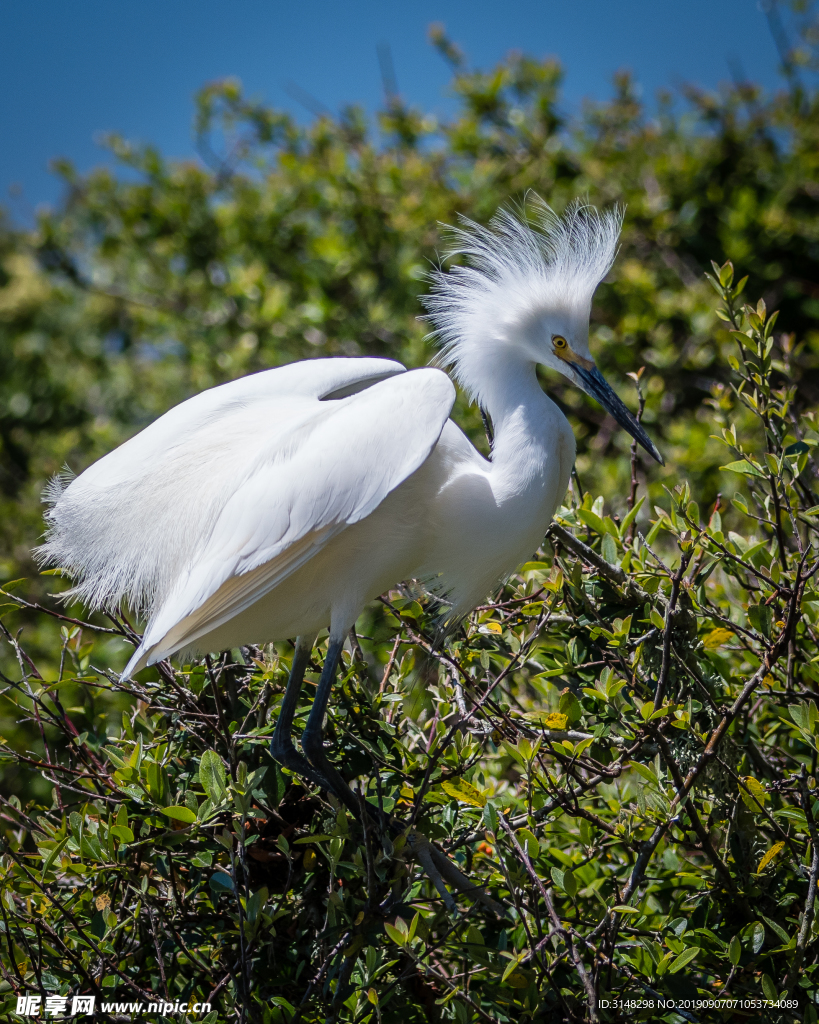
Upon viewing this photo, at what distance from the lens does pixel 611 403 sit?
2.07 metres

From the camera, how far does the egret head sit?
2.11m

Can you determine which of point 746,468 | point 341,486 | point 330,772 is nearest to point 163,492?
point 341,486

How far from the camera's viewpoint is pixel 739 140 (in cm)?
443

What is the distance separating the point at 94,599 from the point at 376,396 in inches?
35.5

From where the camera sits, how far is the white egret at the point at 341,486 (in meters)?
1.77

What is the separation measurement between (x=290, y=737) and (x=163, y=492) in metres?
0.69

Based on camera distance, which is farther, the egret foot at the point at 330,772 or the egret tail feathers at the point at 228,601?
the egret tail feathers at the point at 228,601

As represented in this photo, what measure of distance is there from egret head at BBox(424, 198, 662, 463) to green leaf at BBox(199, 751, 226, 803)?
1159mm

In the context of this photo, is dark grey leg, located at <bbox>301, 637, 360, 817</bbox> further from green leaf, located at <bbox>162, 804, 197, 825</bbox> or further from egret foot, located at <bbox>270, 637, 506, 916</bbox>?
green leaf, located at <bbox>162, 804, 197, 825</bbox>

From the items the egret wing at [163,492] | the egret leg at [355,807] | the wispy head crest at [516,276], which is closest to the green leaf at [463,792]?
the egret leg at [355,807]

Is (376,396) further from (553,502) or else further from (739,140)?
(739,140)

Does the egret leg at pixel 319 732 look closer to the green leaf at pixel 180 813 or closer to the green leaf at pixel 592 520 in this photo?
the green leaf at pixel 180 813

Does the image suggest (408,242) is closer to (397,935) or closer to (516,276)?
(516,276)

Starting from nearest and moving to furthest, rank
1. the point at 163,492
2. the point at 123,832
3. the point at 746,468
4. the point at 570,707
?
the point at 123,832
the point at 570,707
the point at 746,468
the point at 163,492
